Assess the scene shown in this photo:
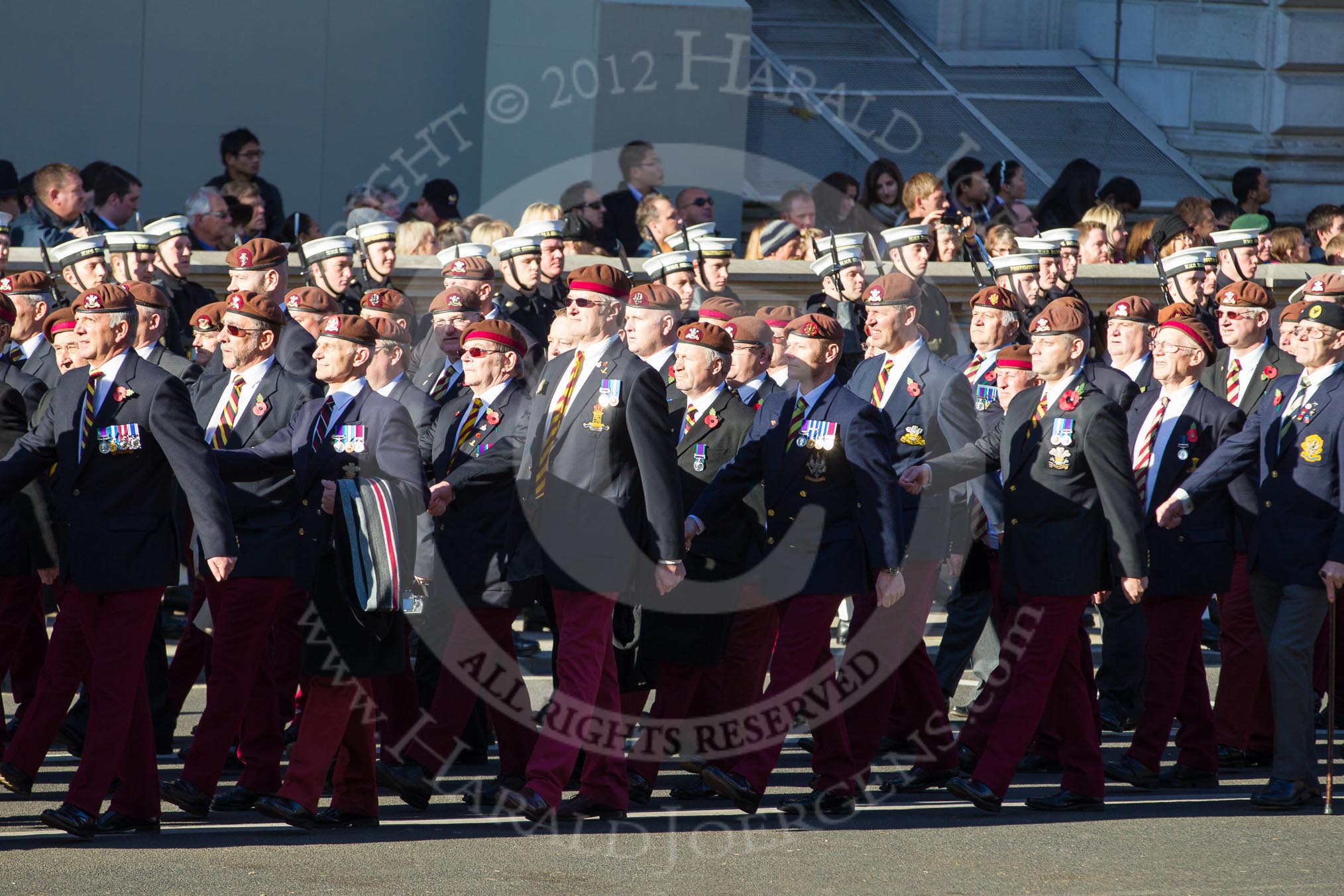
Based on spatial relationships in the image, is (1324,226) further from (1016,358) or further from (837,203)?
(1016,358)

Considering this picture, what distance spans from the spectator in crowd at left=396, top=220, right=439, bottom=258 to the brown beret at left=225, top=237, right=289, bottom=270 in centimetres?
272

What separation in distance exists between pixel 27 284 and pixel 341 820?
3389 mm

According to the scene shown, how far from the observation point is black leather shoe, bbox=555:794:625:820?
7160 mm

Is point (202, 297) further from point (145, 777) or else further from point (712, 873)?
point (712, 873)

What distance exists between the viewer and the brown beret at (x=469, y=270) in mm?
9695

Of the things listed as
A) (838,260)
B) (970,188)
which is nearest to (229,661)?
(838,260)

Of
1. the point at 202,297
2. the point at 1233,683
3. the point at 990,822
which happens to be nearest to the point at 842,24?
the point at 202,297

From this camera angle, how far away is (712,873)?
6.51 metres

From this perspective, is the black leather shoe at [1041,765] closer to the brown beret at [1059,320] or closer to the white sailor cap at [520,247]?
the brown beret at [1059,320]

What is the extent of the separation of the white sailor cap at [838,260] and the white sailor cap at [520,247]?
160cm

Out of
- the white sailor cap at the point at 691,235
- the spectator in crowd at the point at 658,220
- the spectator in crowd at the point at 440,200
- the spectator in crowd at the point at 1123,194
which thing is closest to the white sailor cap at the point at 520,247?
the white sailor cap at the point at 691,235

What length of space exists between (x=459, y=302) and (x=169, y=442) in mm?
2802

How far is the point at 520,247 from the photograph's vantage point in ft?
36.1

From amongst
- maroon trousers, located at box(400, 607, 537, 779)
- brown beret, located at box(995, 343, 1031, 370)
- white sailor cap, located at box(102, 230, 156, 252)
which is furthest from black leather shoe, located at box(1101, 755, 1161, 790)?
white sailor cap, located at box(102, 230, 156, 252)
